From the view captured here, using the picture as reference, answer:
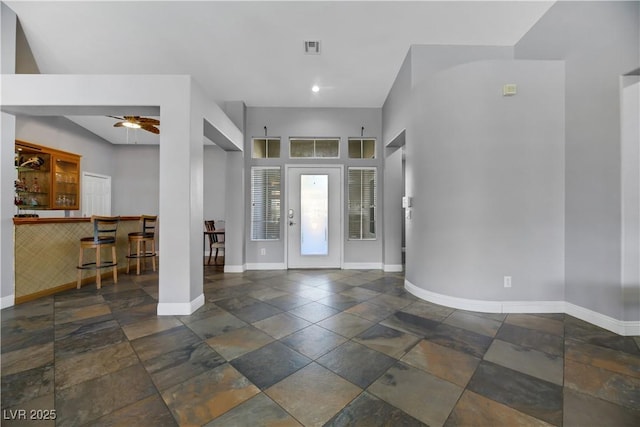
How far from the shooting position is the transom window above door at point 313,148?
5.03 meters

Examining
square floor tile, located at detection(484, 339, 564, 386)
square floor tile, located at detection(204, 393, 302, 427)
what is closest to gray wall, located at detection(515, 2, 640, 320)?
square floor tile, located at detection(484, 339, 564, 386)

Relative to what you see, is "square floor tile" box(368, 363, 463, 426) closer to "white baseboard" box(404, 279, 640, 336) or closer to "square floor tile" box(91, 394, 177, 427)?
"square floor tile" box(91, 394, 177, 427)

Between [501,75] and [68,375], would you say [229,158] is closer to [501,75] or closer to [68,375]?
[68,375]

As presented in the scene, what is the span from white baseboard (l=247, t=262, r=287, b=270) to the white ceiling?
3292 millimetres

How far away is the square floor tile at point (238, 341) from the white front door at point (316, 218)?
2.59 m

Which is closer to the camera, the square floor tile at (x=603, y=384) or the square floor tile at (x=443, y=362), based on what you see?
the square floor tile at (x=603, y=384)

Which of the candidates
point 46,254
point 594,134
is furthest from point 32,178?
point 594,134

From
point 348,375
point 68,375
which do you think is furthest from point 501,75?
point 68,375

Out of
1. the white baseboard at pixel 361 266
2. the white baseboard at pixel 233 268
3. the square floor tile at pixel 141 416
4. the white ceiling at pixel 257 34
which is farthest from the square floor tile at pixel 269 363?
the white ceiling at pixel 257 34

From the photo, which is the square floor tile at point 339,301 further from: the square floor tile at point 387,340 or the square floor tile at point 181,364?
the square floor tile at point 181,364

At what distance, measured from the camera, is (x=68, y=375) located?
1.72 metres

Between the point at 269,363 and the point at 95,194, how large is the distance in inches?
281

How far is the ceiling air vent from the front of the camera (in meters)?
3.18

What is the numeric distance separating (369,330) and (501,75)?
3.20m
